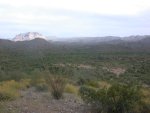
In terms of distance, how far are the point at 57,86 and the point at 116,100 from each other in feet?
11.3

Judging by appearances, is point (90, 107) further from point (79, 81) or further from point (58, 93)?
point (79, 81)

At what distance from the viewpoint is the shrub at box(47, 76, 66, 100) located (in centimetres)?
1420

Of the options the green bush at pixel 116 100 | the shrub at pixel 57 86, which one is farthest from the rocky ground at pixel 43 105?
the green bush at pixel 116 100

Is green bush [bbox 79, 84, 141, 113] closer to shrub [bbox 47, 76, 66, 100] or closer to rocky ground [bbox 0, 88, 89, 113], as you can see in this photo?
rocky ground [bbox 0, 88, 89, 113]

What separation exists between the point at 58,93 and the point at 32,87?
4426mm

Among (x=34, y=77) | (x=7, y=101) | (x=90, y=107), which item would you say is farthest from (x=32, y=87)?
(x=90, y=107)

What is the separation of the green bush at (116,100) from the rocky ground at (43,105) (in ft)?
1.67

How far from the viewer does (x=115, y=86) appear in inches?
Answer: 467

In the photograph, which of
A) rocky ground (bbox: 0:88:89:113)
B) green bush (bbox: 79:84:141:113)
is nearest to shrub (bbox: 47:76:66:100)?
rocky ground (bbox: 0:88:89:113)

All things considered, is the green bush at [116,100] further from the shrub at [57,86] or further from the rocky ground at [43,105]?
the shrub at [57,86]

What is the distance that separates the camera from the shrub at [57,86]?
14203mm

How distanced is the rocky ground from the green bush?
51 cm

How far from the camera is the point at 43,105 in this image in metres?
12.6

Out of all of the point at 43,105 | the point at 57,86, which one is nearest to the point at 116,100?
the point at 43,105
